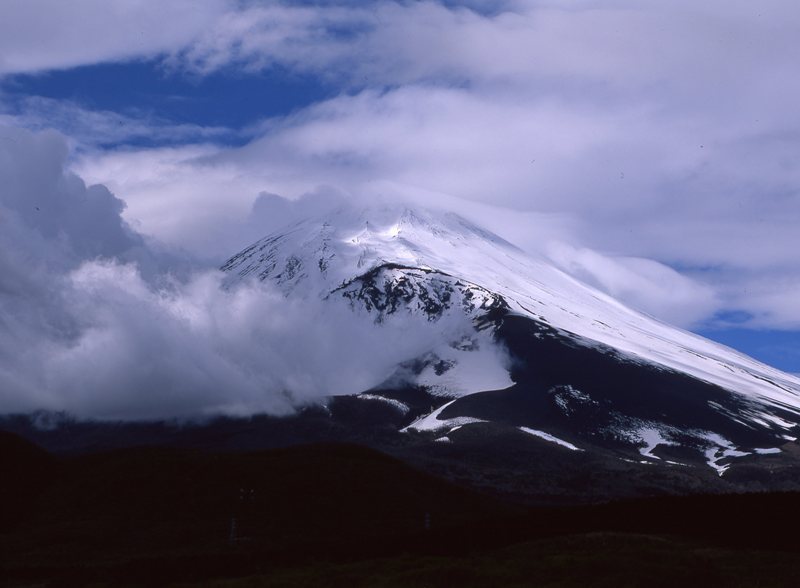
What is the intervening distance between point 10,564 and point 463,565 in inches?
1348

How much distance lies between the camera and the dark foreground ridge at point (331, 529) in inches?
1906

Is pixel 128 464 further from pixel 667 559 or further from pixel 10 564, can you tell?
pixel 667 559

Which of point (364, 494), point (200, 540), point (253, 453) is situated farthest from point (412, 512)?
point (253, 453)

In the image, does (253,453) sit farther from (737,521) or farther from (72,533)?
(737,521)

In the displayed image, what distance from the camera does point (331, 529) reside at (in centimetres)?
8044

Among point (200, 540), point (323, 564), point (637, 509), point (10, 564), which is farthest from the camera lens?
point (200, 540)

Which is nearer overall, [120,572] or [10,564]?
[120,572]

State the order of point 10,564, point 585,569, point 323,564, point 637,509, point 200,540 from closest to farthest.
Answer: point 585,569, point 323,564, point 637,509, point 10,564, point 200,540

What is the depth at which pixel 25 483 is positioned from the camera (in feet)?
315

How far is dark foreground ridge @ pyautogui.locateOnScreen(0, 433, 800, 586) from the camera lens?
48406mm

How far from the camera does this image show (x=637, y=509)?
6141 cm

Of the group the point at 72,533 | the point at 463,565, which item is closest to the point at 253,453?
the point at 72,533

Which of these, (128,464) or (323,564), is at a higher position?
(128,464)

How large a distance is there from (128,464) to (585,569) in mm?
60860
